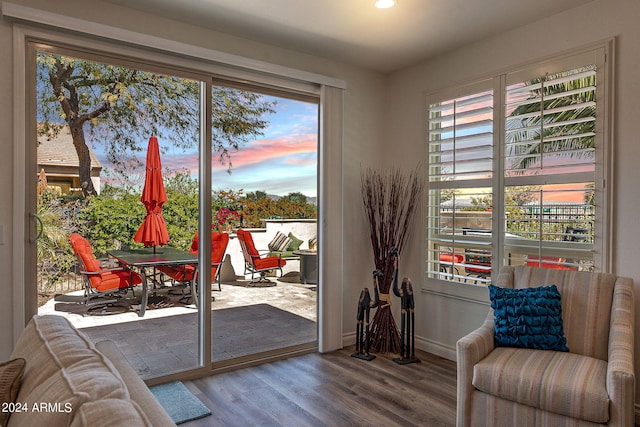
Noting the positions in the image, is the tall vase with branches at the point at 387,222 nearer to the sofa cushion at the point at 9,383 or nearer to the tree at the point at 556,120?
the tree at the point at 556,120

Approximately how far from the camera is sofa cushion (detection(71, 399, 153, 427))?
0.88 metres

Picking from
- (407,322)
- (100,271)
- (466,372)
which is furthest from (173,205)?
(466,372)

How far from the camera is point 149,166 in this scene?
308cm

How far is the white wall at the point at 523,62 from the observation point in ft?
8.81

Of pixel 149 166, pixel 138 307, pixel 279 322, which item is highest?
pixel 149 166

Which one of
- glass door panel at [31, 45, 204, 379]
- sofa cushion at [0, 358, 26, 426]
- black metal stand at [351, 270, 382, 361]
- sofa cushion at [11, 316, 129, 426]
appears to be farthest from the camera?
black metal stand at [351, 270, 382, 361]

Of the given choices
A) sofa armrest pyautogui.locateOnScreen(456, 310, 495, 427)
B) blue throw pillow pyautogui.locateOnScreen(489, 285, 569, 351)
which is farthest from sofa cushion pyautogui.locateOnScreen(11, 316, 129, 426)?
blue throw pillow pyautogui.locateOnScreen(489, 285, 569, 351)

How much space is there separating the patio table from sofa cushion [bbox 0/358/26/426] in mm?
1751

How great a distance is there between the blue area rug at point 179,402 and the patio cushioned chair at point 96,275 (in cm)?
73

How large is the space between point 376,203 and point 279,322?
56.0 inches

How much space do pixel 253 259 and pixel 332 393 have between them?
1.23 m

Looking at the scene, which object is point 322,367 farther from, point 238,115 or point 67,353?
point 67,353

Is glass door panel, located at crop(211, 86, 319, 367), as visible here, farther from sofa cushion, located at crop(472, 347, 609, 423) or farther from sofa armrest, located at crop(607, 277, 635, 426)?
sofa armrest, located at crop(607, 277, 635, 426)

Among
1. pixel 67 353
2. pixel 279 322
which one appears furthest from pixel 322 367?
pixel 67 353
